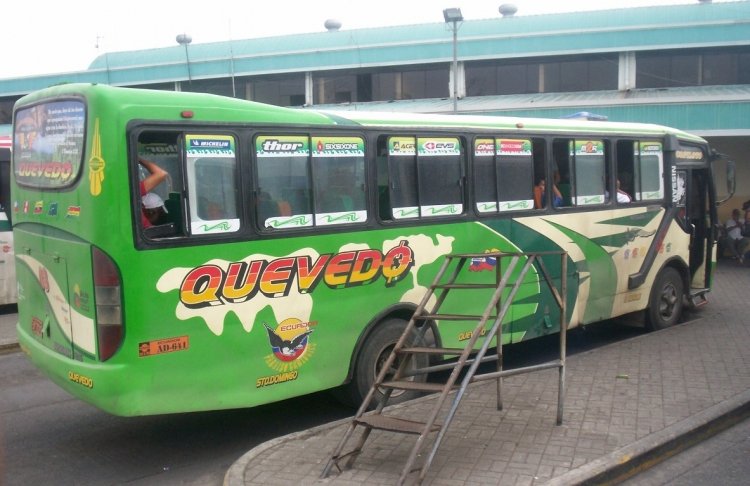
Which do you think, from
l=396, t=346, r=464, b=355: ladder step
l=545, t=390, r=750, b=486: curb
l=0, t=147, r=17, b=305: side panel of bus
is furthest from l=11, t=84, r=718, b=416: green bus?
l=0, t=147, r=17, b=305: side panel of bus

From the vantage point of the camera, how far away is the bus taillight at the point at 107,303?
542 cm

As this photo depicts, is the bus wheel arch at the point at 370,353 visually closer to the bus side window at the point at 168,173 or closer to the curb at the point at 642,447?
the curb at the point at 642,447

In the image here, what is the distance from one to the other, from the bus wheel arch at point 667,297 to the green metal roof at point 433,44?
1486cm

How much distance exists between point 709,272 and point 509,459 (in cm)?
776

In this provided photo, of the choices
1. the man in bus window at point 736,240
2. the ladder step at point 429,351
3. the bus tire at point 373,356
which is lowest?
the man in bus window at point 736,240

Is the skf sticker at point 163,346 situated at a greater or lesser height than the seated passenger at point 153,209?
lesser

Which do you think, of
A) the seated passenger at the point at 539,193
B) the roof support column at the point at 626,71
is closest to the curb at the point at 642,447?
the seated passenger at the point at 539,193

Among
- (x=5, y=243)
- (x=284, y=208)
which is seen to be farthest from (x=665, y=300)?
(x=5, y=243)

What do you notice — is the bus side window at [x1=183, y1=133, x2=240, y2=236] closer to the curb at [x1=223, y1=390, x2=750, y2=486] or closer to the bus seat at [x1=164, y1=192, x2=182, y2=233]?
the bus seat at [x1=164, y1=192, x2=182, y2=233]

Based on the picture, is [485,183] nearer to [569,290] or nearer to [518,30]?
[569,290]

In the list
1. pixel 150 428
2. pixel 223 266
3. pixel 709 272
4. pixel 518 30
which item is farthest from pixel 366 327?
pixel 518 30

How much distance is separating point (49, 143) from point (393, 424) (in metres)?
3.59

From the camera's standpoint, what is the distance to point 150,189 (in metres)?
5.72

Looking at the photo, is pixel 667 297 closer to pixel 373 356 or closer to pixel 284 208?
pixel 373 356
